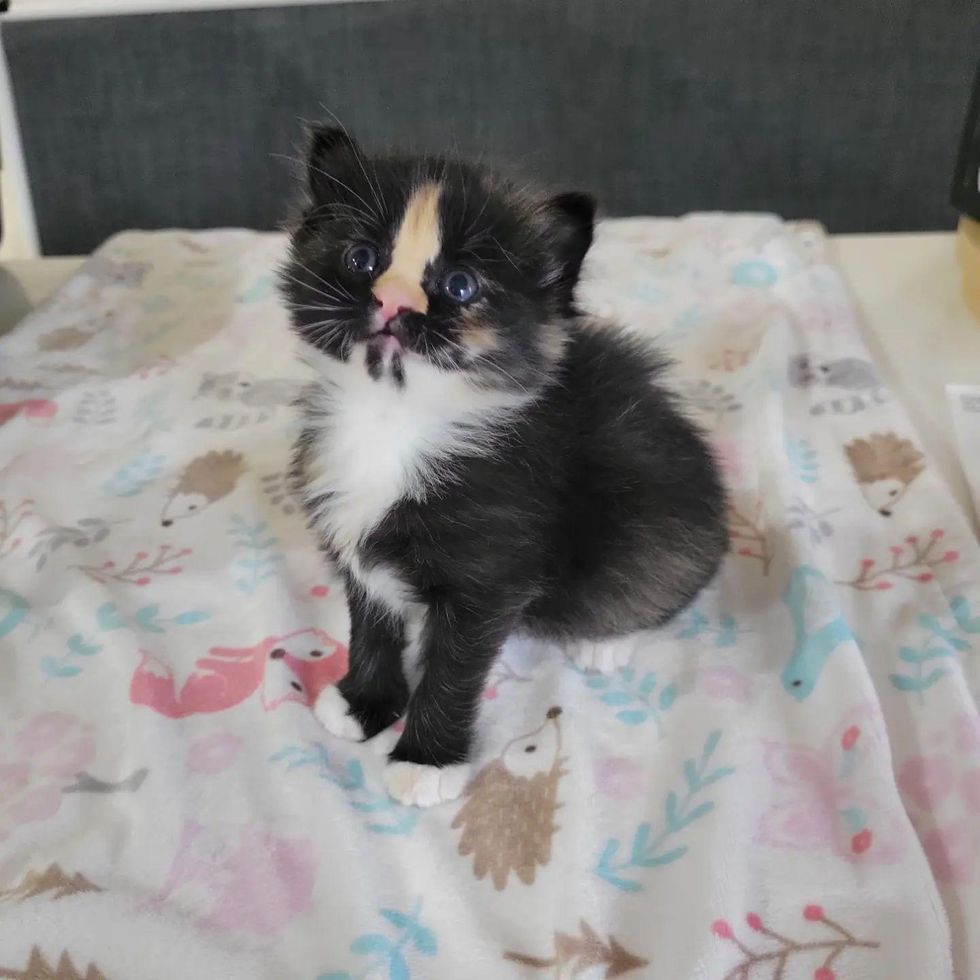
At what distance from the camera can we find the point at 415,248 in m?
0.77

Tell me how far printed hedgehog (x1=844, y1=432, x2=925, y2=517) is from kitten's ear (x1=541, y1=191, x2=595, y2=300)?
1.93 ft

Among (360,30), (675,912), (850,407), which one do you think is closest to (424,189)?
(675,912)

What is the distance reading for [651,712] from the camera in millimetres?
933

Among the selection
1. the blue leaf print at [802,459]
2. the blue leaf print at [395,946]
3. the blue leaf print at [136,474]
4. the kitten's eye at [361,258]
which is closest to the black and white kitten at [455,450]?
the kitten's eye at [361,258]

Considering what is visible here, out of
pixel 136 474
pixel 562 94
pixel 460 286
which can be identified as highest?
pixel 460 286

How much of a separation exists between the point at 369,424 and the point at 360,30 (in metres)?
1.52

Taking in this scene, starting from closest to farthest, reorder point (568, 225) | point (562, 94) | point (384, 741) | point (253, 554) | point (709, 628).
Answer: point (568, 225) → point (384, 741) → point (709, 628) → point (253, 554) → point (562, 94)

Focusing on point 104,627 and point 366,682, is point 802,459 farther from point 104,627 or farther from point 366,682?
point 104,627

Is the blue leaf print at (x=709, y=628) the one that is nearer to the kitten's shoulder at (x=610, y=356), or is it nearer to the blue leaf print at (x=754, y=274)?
the kitten's shoulder at (x=610, y=356)

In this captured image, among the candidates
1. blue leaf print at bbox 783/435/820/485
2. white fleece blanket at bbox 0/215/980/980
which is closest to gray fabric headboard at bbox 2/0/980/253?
white fleece blanket at bbox 0/215/980/980

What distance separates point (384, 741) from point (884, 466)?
757mm

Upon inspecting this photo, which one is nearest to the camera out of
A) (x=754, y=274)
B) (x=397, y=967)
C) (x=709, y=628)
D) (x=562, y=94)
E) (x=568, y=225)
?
(x=397, y=967)

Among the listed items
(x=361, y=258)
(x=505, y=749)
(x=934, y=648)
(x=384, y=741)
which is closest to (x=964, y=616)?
(x=934, y=648)

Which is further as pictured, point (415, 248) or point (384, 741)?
point (384, 741)
